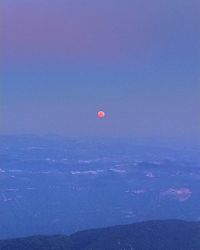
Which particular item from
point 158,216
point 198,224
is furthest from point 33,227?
point 198,224

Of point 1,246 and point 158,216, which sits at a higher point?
point 1,246

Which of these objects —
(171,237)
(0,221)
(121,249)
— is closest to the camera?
(121,249)

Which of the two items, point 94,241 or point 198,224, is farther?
point 198,224

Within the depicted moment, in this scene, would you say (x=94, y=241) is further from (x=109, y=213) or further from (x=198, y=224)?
(x=109, y=213)

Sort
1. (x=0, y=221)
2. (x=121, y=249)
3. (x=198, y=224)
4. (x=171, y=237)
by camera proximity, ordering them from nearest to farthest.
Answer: (x=121, y=249), (x=171, y=237), (x=198, y=224), (x=0, y=221)

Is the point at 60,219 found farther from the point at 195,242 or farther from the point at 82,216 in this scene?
the point at 195,242

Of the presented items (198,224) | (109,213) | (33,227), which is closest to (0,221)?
(33,227)
